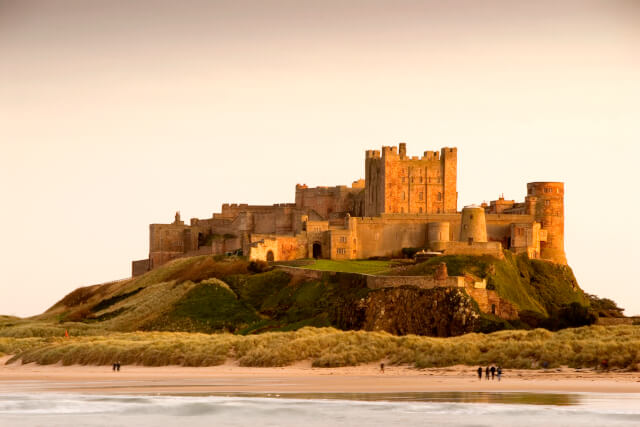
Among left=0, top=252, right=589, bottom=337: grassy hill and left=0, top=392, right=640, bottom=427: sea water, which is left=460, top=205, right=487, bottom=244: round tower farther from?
left=0, top=392, right=640, bottom=427: sea water

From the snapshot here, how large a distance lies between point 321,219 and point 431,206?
1093cm

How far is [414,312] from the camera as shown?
7912 centimetres

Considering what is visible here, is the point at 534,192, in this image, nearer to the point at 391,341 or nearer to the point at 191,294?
the point at 191,294

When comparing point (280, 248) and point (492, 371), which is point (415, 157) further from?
point (492, 371)

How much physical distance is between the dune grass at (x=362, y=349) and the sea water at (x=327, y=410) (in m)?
12.0

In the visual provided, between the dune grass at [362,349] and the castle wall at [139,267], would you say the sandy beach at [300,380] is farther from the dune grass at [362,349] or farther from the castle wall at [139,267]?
the castle wall at [139,267]

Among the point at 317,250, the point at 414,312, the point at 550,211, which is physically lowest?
the point at 414,312

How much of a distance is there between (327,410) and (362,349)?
23.5m

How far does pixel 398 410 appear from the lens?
41500 mm

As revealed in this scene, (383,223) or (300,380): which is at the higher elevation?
(383,223)

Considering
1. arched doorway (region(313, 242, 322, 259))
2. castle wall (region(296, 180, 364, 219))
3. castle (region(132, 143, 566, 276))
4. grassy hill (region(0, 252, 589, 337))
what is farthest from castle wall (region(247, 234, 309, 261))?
castle wall (region(296, 180, 364, 219))

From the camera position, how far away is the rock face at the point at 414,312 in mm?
77625

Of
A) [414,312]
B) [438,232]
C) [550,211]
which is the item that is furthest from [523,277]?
[414,312]

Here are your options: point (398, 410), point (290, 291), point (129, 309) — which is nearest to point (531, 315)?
point (290, 291)
